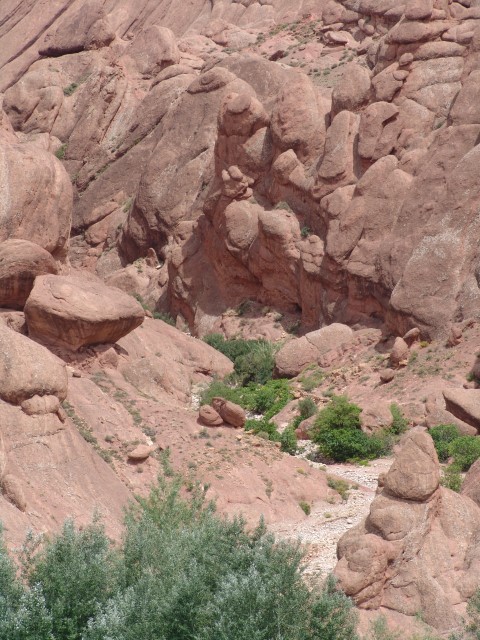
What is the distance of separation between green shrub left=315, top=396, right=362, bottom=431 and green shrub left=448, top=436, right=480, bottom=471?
126 inches

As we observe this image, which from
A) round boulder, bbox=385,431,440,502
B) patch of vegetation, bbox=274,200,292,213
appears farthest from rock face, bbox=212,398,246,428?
patch of vegetation, bbox=274,200,292,213

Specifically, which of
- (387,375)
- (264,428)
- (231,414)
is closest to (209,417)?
(231,414)

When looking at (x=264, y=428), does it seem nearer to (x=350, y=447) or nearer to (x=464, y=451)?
(x=350, y=447)

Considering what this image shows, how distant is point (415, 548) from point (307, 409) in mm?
14915

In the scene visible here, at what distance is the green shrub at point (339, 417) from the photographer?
87.9 ft

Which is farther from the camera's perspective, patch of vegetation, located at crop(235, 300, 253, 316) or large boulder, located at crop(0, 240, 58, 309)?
patch of vegetation, located at crop(235, 300, 253, 316)

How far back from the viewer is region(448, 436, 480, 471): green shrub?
2317 centimetres

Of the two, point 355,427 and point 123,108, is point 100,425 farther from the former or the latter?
point 123,108

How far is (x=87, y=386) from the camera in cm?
2397

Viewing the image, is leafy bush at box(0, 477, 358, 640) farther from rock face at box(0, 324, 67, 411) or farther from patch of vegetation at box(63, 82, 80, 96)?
patch of vegetation at box(63, 82, 80, 96)

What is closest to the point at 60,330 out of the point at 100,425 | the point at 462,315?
the point at 100,425

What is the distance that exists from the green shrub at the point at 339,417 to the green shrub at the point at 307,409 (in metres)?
1.58

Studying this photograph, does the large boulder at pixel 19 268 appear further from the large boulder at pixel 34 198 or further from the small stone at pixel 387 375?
the small stone at pixel 387 375

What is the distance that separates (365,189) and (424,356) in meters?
7.40
